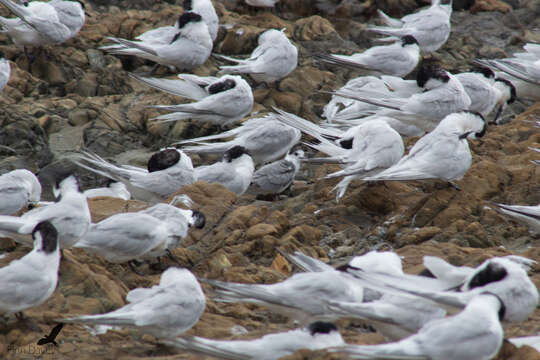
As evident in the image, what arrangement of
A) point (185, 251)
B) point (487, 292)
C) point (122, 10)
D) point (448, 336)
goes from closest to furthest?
point (448, 336) → point (487, 292) → point (185, 251) → point (122, 10)

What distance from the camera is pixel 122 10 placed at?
12.8m

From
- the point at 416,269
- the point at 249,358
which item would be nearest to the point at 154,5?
the point at 416,269

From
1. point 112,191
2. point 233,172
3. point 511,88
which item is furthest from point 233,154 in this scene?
point 511,88

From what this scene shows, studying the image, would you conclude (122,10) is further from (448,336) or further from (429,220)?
(448,336)

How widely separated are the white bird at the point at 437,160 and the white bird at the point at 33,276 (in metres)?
2.88

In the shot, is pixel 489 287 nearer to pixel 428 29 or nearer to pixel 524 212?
pixel 524 212

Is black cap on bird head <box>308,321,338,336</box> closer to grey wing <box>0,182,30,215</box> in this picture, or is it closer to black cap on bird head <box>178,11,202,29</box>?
grey wing <box>0,182,30,215</box>

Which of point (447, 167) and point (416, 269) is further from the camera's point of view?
point (447, 167)

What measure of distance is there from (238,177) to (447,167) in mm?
2114

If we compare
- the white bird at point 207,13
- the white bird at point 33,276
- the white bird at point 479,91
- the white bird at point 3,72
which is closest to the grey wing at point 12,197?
the white bird at point 33,276

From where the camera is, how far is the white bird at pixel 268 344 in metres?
3.74

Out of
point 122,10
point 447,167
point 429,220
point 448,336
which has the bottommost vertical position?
point 122,10

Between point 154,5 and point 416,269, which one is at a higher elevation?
point 416,269

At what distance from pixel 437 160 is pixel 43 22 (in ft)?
18.7
